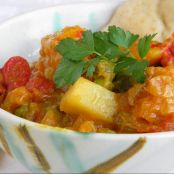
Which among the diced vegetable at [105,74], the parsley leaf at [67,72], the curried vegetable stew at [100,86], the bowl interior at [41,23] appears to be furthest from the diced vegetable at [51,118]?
the bowl interior at [41,23]

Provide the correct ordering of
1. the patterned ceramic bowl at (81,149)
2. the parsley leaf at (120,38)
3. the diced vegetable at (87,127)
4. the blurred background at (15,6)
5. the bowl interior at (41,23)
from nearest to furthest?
the patterned ceramic bowl at (81,149)
the diced vegetable at (87,127)
the parsley leaf at (120,38)
the bowl interior at (41,23)
the blurred background at (15,6)

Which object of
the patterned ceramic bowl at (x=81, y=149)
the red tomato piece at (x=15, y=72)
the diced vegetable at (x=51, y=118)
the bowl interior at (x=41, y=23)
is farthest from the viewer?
the bowl interior at (x=41, y=23)

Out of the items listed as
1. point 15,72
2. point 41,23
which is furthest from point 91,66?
point 41,23

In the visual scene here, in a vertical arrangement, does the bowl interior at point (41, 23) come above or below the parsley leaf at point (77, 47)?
below

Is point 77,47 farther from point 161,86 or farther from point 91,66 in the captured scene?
point 161,86

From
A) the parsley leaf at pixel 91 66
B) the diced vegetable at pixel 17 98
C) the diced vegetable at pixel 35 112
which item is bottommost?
the diced vegetable at pixel 35 112

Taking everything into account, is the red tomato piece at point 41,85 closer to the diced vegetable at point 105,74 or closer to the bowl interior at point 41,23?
the diced vegetable at point 105,74
